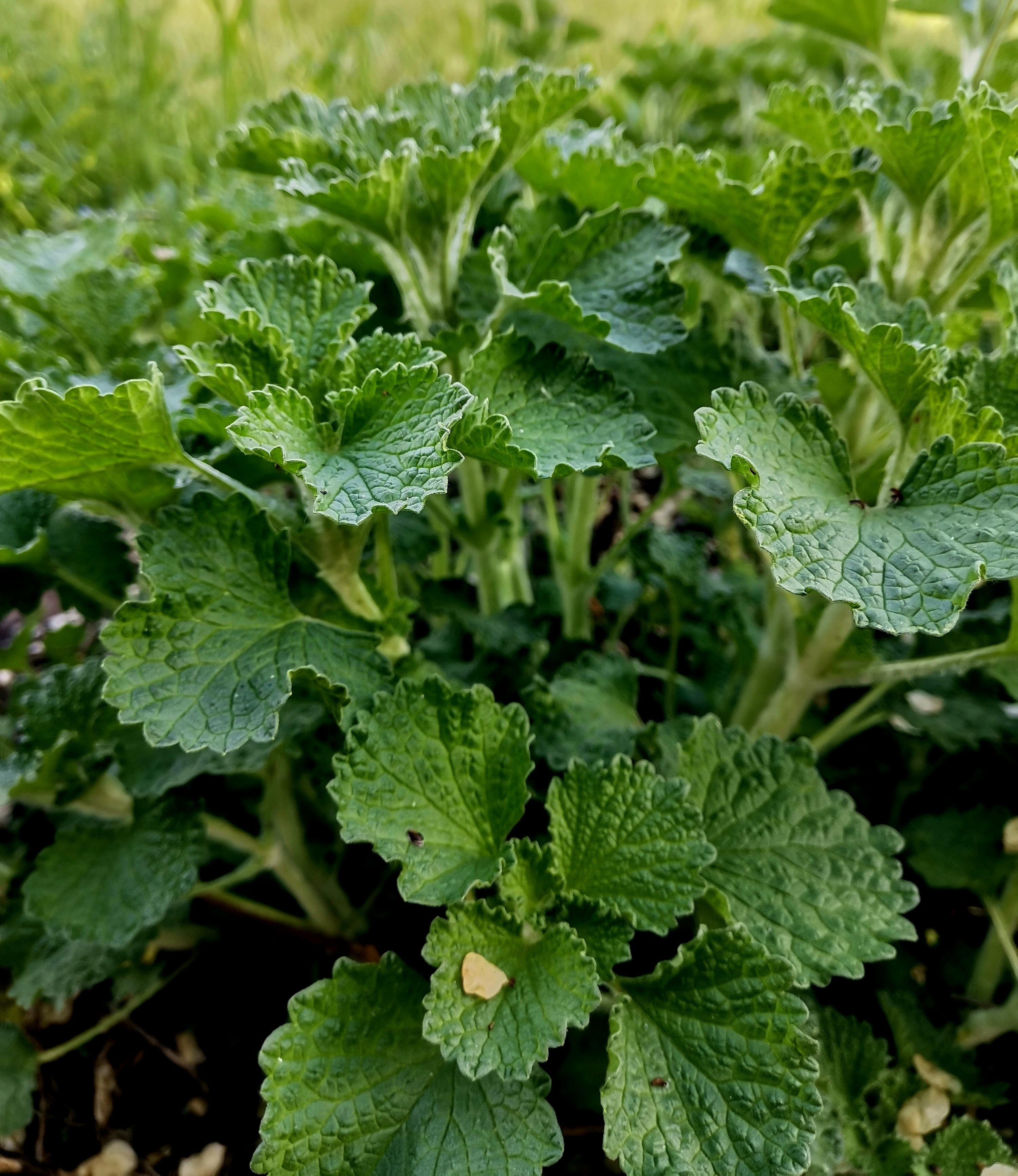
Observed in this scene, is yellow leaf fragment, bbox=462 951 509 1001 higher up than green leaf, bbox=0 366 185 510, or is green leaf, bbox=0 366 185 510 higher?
green leaf, bbox=0 366 185 510

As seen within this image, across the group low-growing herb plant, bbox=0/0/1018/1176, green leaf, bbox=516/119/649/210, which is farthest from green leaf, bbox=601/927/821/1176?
green leaf, bbox=516/119/649/210

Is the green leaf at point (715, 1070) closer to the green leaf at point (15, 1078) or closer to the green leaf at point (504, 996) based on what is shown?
the green leaf at point (504, 996)

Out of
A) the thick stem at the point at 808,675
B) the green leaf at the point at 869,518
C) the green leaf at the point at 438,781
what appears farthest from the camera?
the thick stem at the point at 808,675

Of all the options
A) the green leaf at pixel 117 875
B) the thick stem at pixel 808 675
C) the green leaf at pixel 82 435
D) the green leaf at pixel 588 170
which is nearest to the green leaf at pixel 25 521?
the green leaf at pixel 82 435

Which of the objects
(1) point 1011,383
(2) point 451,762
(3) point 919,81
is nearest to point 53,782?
(2) point 451,762

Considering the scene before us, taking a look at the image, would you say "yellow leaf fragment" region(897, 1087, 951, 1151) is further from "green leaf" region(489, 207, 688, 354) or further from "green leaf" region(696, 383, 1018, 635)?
"green leaf" region(489, 207, 688, 354)

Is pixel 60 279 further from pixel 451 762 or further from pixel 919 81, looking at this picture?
pixel 919 81
